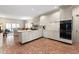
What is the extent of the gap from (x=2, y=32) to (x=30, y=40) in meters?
0.63

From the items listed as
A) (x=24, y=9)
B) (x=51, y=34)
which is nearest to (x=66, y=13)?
(x=51, y=34)

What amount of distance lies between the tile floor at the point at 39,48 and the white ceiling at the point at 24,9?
54cm

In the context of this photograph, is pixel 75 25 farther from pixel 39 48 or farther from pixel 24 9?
pixel 24 9

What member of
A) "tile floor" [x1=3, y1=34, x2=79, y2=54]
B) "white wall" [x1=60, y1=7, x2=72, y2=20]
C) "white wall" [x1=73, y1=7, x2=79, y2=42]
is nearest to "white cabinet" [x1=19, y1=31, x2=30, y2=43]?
"tile floor" [x1=3, y1=34, x2=79, y2=54]

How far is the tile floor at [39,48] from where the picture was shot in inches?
71.1

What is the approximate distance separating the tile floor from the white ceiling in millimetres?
537

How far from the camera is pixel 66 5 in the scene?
1782 mm

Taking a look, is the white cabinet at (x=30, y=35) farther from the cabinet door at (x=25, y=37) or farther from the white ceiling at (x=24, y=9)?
the white ceiling at (x=24, y=9)

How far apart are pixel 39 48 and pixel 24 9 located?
0.88 metres

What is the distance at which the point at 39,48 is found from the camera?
185 cm

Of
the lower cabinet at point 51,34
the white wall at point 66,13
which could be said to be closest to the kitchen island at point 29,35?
the lower cabinet at point 51,34

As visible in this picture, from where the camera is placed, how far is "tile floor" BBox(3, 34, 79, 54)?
1.80 metres
